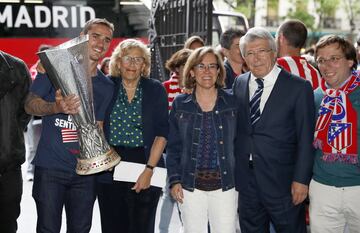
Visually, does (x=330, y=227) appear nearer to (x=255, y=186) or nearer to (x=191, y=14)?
(x=255, y=186)

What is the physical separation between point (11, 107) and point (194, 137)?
4.26 feet

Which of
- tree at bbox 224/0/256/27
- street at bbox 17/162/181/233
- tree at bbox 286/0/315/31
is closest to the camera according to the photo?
street at bbox 17/162/181/233

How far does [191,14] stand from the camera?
8.04 m

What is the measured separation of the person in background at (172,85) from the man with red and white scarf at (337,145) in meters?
1.64

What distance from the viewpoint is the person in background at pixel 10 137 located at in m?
4.07

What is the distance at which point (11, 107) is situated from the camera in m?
4.12

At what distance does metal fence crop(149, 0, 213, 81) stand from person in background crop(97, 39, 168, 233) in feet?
9.47

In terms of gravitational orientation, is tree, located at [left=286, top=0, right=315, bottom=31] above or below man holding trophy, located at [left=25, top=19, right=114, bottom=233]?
above

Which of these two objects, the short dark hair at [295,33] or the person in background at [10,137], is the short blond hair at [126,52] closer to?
the person in background at [10,137]

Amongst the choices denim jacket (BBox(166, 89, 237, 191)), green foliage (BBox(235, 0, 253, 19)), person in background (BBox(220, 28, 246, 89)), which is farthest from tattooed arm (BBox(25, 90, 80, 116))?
green foliage (BBox(235, 0, 253, 19))

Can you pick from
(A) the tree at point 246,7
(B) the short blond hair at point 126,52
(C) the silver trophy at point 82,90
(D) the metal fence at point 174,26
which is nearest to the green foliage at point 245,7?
(A) the tree at point 246,7

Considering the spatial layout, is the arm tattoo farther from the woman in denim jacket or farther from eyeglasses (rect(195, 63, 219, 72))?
eyeglasses (rect(195, 63, 219, 72))

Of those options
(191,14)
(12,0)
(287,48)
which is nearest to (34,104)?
(287,48)

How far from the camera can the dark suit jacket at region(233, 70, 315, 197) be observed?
4.07 m
